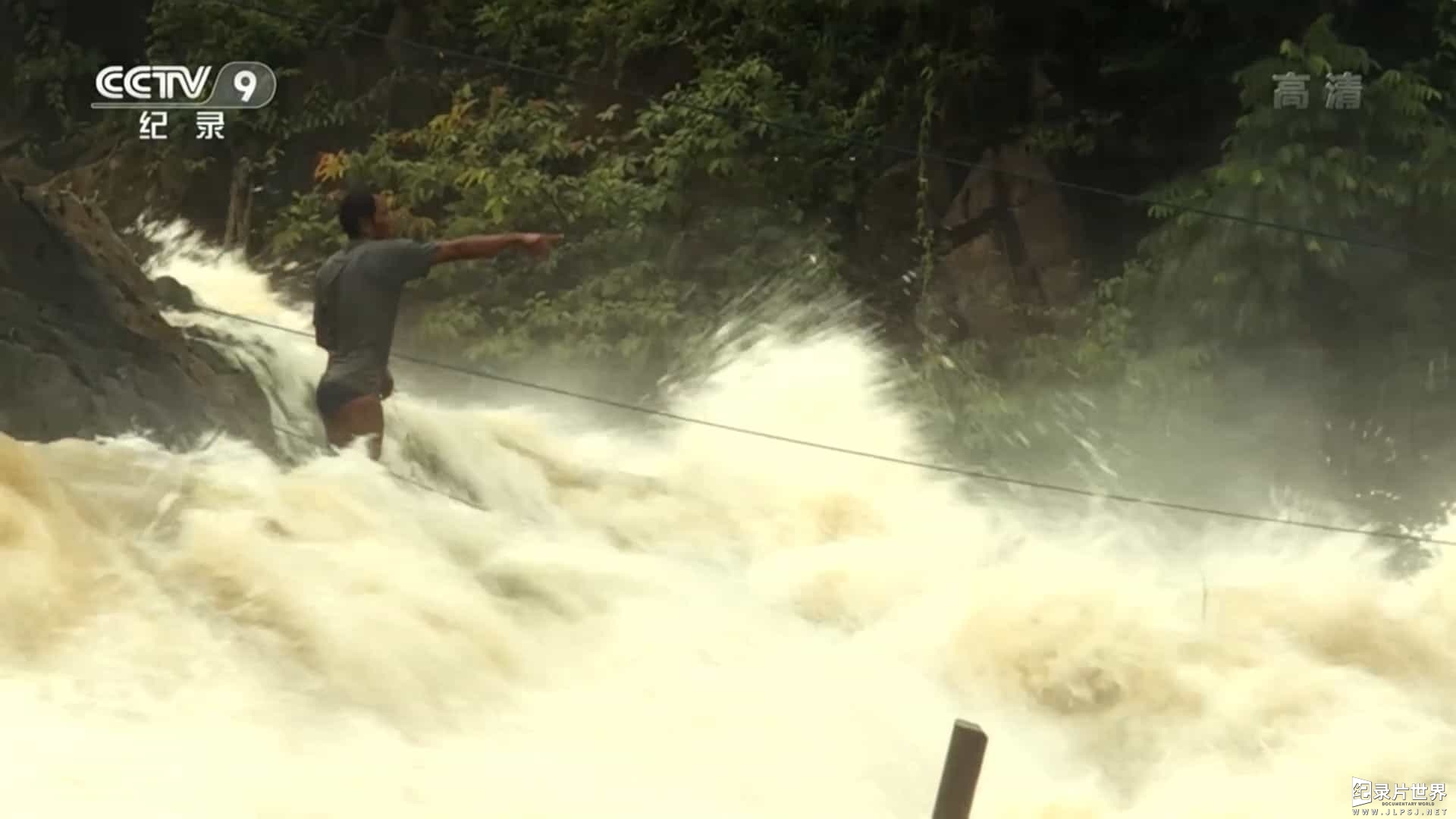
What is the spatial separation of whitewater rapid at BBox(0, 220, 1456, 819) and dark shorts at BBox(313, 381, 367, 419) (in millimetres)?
22

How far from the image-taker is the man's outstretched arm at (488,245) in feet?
7.57

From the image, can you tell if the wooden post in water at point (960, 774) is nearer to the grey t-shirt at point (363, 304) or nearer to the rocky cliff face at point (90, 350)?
the grey t-shirt at point (363, 304)

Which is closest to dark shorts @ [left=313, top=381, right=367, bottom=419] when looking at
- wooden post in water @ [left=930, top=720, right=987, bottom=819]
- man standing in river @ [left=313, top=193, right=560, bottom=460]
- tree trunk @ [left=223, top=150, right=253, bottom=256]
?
man standing in river @ [left=313, top=193, right=560, bottom=460]

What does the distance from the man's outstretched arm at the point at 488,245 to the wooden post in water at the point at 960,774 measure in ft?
3.37

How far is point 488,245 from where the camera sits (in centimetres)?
232

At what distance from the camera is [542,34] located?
2.37 meters

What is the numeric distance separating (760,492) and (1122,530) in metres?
0.60

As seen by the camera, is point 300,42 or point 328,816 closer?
point 328,816

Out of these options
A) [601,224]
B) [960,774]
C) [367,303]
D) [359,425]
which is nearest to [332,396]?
[359,425]

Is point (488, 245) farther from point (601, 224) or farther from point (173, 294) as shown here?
point (173, 294)

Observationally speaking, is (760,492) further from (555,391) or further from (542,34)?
(542,34)

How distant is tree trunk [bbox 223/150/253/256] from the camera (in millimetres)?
2338

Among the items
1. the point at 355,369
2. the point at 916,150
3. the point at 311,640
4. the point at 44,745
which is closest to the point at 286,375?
the point at 355,369

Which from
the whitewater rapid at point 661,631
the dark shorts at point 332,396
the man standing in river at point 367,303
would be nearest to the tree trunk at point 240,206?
the whitewater rapid at point 661,631
